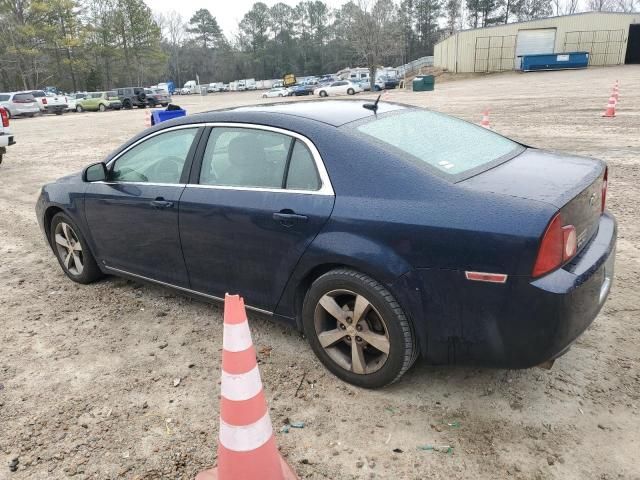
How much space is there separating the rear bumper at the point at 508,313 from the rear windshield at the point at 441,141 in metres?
0.63

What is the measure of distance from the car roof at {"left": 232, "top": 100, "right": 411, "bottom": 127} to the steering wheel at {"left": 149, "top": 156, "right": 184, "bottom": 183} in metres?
0.57

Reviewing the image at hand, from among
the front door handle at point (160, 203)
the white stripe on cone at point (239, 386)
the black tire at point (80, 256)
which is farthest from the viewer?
the black tire at point (80, 256)

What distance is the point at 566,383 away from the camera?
9.58ft

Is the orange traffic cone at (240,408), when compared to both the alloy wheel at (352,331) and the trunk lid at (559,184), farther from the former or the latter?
the trunk lid at (559,184)

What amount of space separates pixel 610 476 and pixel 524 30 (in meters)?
55.8

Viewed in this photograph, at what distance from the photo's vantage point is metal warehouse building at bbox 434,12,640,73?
48469 mm

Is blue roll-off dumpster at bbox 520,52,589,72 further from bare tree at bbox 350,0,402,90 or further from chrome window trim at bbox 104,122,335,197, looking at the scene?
chrome window trim at bbox 104,122,335,197

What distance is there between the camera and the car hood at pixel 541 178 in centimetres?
249

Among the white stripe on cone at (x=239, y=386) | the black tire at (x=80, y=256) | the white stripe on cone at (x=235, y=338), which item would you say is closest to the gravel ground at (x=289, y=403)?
the black tire at (x=80, y=256)

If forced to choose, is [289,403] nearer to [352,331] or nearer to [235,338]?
[352,331]

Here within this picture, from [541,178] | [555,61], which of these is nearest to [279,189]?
[541,178]

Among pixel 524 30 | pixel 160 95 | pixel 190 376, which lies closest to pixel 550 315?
pixel 190 376

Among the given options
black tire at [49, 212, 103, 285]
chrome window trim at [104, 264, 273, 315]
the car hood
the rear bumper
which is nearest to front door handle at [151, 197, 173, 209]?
chrome window trim at [104, 264, 273, 315]

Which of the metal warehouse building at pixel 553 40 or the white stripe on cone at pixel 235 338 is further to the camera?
the metal warehouse building at pixel 553 40
